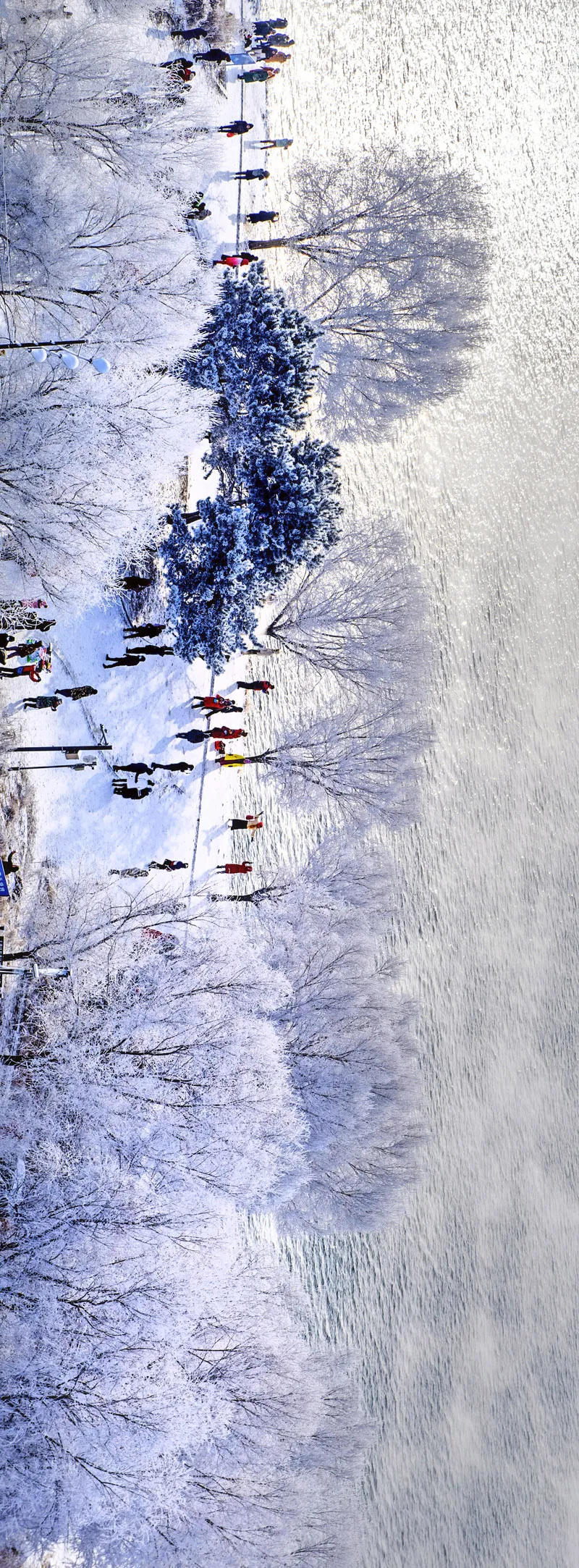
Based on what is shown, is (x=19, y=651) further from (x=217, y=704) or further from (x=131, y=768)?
(x=217, y=704)

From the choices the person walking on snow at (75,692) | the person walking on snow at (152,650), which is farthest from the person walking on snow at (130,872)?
the person walking on snow at (152,650)

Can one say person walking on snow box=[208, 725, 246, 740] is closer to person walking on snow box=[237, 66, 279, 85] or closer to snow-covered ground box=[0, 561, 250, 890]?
snow-covered ground box=[0, 561, 250, 890]

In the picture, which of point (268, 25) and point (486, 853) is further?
point (486, 853)

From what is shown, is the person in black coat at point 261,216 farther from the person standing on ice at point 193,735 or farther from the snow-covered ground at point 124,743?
the person standing on ice at point 193,735

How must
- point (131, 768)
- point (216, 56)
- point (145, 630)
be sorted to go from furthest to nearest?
point (216, 56), point (145, 630), point (131, 768)

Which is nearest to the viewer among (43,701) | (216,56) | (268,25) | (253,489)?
(43,701)

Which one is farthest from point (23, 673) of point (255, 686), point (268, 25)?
point (268, 25)

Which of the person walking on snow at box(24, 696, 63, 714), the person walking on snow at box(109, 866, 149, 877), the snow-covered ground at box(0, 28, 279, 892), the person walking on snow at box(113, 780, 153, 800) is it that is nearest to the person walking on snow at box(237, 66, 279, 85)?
the snow-covered ground at box(0, 28, 279, 892)
